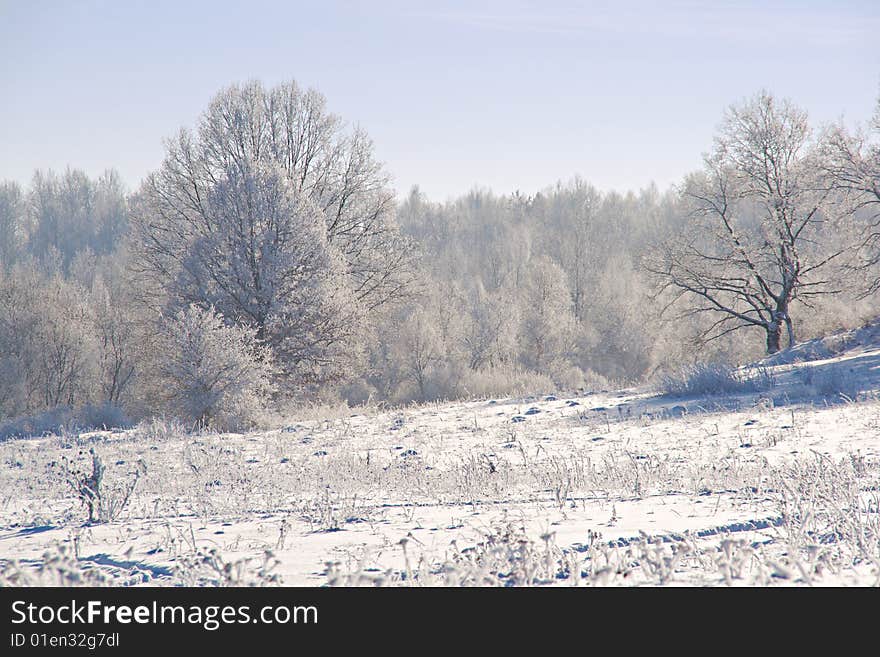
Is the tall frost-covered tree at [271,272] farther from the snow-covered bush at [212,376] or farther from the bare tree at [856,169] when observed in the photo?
the bare tree at [856,169]

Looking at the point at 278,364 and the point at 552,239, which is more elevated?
the point at 552,239

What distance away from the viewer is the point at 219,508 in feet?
21.7

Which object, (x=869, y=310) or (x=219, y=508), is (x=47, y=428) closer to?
(x=219, y=508)

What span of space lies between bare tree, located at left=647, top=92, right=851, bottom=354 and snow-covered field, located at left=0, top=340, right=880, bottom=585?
1606 centimetres

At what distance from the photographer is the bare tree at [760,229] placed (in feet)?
92.8

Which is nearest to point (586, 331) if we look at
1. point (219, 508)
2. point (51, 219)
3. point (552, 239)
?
point (552, 239)

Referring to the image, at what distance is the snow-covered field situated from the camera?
12.4 ft

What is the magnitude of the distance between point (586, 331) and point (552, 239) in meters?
19.7

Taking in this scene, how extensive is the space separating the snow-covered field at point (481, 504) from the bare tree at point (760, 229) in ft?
52.7

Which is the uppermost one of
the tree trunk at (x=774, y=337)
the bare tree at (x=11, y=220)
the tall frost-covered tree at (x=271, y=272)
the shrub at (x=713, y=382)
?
the bare tree at (x=11, y=220)

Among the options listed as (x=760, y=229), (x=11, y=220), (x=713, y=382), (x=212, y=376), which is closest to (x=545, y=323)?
(x=760, y=229)

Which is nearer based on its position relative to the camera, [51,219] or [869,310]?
[869,310]

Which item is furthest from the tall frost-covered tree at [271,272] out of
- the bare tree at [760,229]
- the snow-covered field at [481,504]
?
the bare tree at [760,229]
